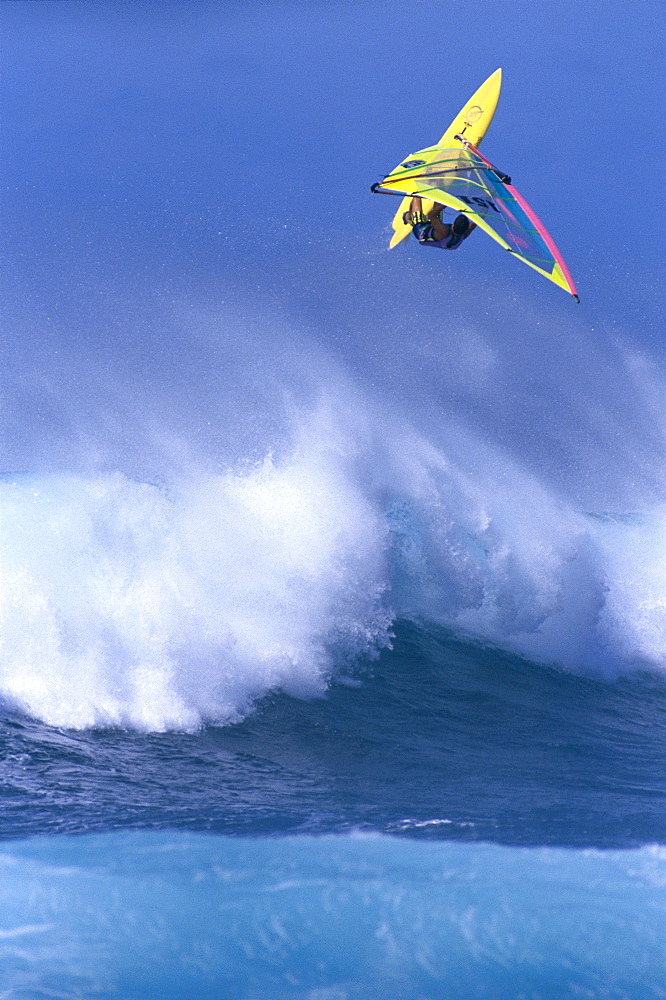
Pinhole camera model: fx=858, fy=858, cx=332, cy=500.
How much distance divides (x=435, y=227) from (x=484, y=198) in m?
0.74

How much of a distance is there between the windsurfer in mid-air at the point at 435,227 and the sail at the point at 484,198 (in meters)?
0.41

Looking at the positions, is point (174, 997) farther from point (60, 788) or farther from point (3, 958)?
point (60, 788)

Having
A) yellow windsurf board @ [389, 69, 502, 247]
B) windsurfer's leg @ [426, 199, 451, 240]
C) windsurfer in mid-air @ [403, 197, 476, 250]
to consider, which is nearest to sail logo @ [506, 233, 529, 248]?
windsurfer in mid-air @ [403, 197, 476, 250]

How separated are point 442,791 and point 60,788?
2.72 metres

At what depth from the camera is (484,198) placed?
8.29 meters

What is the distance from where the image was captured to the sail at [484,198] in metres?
7.86

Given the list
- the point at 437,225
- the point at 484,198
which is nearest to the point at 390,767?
the point at 484,198

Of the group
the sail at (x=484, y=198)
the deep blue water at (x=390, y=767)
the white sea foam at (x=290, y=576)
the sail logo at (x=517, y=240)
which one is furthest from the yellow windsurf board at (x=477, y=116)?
the deep blue water at (x=390, y=767)

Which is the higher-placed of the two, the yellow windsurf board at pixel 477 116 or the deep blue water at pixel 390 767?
the yellow windsurf board at pixel 477 116

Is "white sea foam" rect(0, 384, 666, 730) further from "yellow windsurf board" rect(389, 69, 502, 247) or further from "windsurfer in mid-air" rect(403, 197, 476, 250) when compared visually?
"yellow windsurf board" rect(389, 69, 502, 247)

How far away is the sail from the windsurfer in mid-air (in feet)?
1.36

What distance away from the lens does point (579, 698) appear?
8.58 metres

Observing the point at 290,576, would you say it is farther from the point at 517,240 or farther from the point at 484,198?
the point at 484,198

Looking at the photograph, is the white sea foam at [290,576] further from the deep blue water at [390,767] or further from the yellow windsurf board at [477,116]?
the yellow windsurf board at [477,116]
